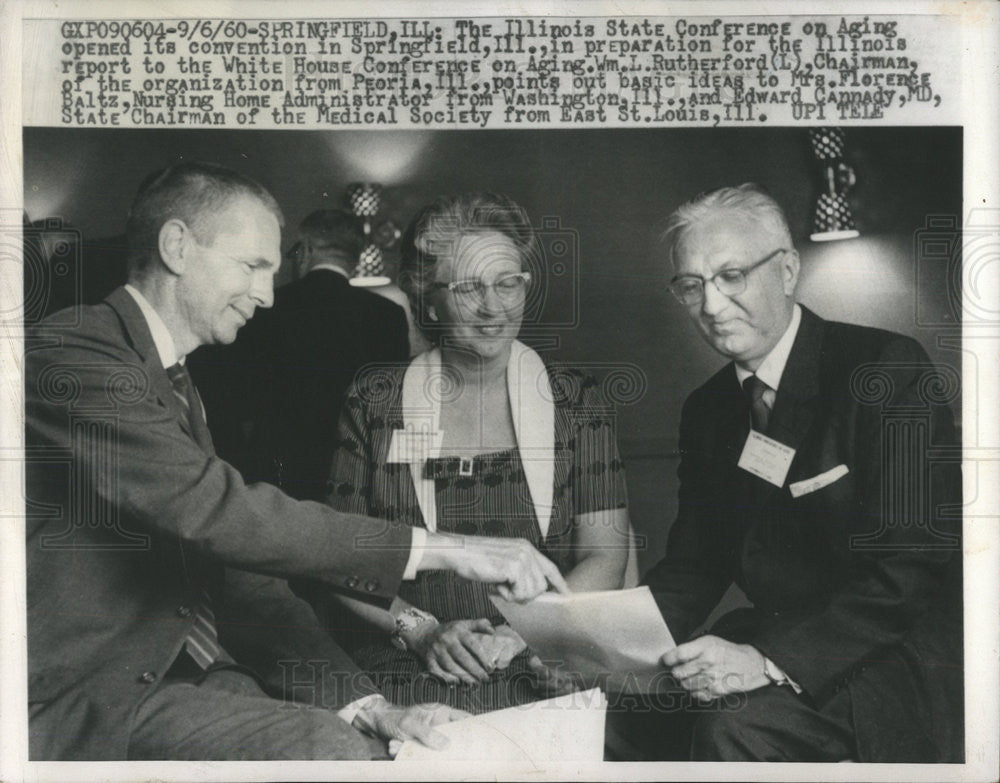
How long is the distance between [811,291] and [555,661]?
1.32 m

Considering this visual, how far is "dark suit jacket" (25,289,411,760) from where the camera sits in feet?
10.4

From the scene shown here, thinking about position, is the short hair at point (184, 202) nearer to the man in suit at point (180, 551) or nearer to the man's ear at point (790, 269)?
the man in suit at point (180, 551)

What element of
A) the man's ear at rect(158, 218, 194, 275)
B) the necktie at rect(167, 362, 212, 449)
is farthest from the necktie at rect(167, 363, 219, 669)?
Answer: the man's ear at rect(158, 218, 194, 275)

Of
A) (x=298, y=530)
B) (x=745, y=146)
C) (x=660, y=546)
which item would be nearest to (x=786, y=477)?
(x=660, y=546)

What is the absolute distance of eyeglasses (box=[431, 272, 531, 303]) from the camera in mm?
3229

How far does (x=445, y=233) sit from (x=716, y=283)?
80 cm

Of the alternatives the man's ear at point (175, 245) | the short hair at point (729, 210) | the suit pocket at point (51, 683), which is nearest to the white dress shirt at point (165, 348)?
the man's ear at point (175, 245)

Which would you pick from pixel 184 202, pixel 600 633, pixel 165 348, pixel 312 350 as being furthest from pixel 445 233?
pixel 600 633

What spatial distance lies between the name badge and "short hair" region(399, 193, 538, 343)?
0.83 m

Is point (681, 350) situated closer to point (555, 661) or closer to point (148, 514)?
point (555, 661)

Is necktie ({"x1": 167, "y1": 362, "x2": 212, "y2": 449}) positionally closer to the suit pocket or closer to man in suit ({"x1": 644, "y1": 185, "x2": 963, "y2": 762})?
the suit pocket

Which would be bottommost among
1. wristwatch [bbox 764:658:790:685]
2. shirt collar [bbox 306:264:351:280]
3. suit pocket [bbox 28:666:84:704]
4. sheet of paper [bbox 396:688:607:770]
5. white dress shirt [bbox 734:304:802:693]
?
sheet of paper [bbox 396:688:607:770]

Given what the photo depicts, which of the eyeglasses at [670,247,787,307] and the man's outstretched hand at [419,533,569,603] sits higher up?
the eyeglasses at [670,247,787,307]

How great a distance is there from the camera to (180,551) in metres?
3.19
